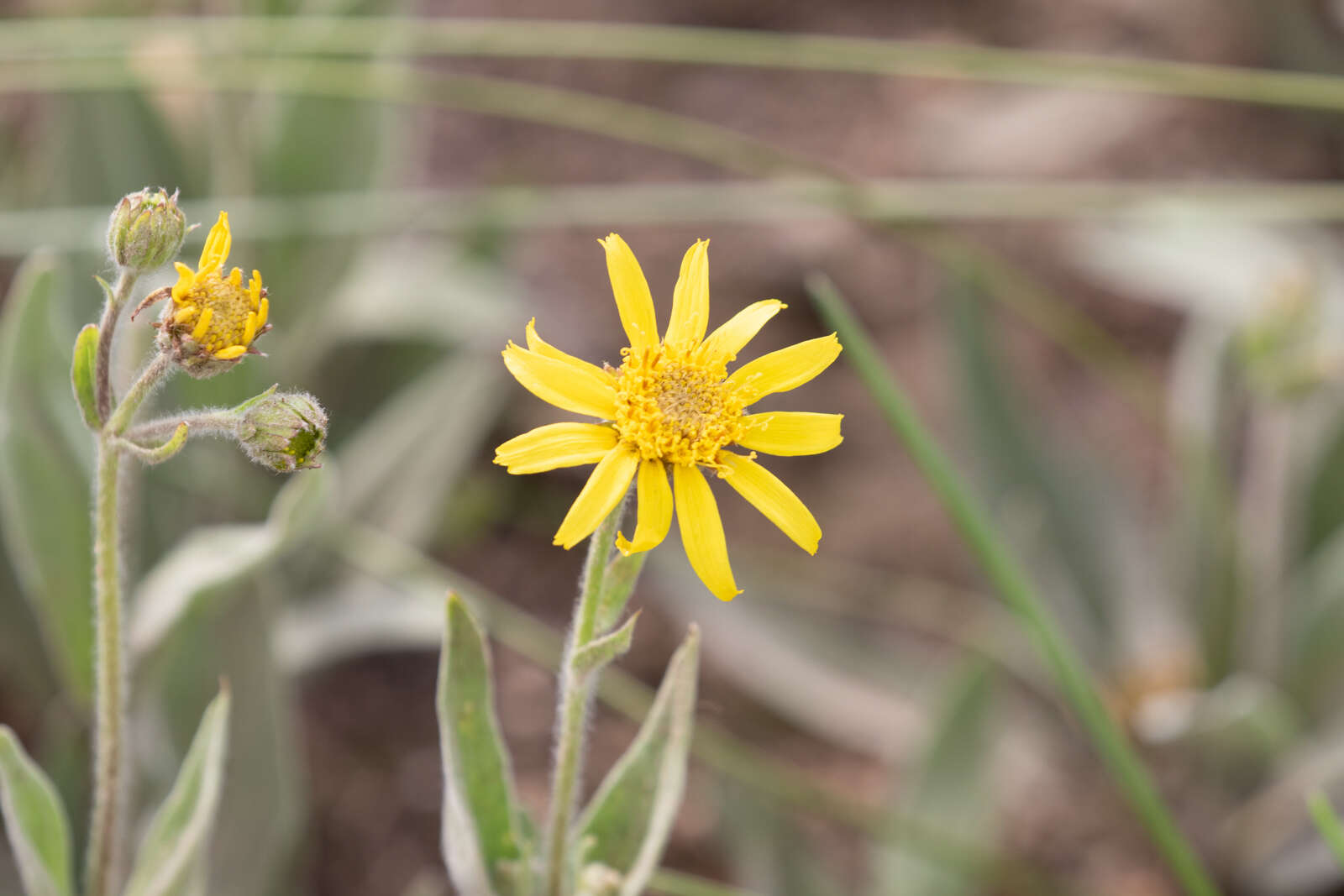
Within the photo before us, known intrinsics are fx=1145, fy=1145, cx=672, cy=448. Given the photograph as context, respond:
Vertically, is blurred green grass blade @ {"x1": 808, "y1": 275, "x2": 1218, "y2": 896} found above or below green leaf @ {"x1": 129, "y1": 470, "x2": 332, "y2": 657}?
above

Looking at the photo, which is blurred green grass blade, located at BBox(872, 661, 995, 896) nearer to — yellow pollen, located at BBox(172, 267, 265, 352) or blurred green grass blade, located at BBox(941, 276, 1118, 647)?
blurred green grass blade, located at BBox(941, 276, 1118, 647)

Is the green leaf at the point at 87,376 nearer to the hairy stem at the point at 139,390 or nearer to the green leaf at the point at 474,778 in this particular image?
Answer: the hairy stem at the point at 139,390

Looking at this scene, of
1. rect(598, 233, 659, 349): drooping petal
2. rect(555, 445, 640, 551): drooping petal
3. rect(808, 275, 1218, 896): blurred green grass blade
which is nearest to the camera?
rect(555, 445, 640, 551): drooping petal

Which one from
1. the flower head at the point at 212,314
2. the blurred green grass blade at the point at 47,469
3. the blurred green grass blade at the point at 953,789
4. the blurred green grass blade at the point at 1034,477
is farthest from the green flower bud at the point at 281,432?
the blurred green grass blade at the point at 1034,477

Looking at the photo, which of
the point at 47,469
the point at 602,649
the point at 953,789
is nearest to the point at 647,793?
the point at 602,649

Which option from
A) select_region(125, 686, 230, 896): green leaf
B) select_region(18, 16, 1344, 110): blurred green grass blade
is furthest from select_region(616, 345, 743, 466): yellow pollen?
select_region(18, 16, 1344, 110): blurred green grass blade

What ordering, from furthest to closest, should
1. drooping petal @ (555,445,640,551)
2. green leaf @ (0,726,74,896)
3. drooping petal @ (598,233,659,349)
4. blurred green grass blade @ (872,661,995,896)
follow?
blurred green grass blade @ (872,661,995,896), green leaf @ (0,726,74,896), drooping petal @ (598,233,659,349), drooping petal @ (555,445,640,551)
